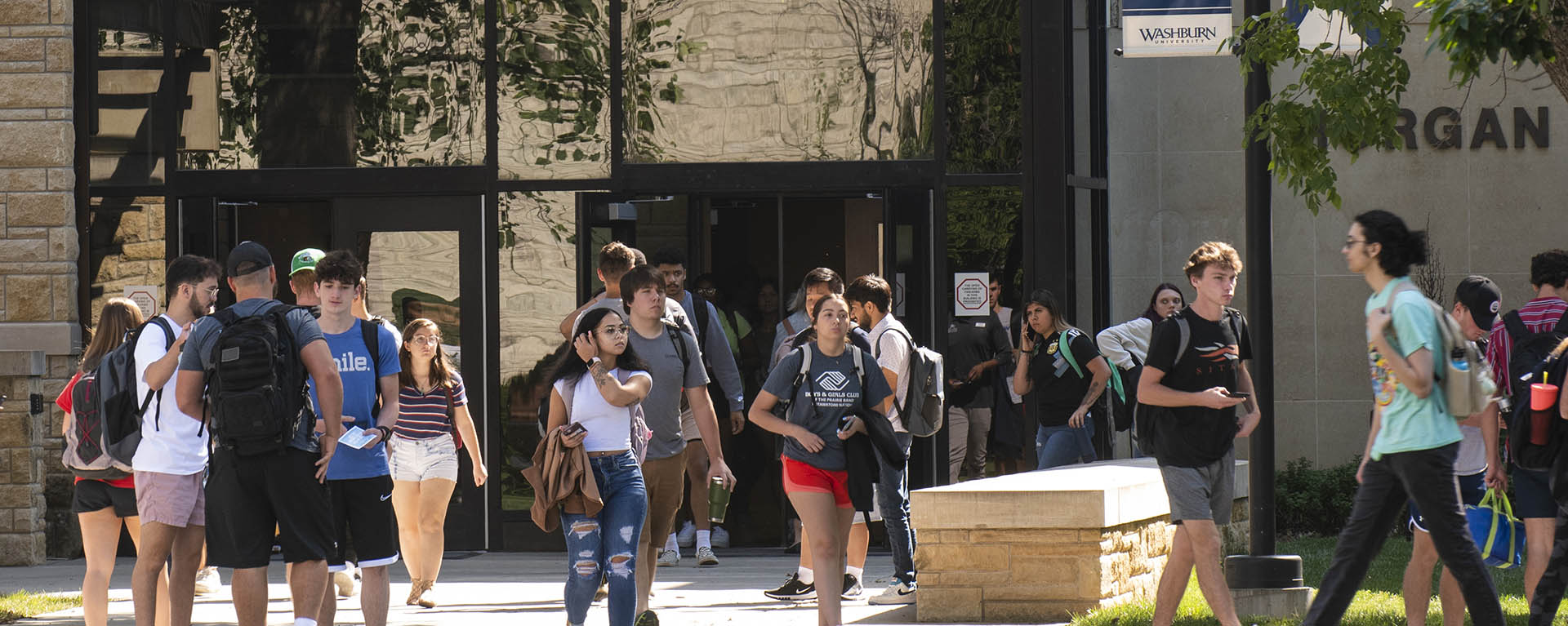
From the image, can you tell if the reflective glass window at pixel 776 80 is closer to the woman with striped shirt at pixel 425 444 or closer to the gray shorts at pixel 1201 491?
the woman with striped shirt at pixel 425 444

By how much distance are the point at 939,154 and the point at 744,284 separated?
1.63 meters

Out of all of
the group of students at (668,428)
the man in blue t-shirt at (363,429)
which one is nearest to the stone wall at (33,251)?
the group of students at (668,428)

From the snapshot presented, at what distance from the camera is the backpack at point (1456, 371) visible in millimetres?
6289

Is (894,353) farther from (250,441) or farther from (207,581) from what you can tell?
(207,581)

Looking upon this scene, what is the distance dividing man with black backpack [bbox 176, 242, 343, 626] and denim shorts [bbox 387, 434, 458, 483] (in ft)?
8.01

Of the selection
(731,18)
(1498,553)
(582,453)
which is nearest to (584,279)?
(731,18)

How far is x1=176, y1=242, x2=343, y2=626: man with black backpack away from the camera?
22.2ft

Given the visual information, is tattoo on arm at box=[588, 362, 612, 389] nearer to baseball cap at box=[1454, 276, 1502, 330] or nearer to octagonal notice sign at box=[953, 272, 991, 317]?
baseball cap at box=[1454, 276, 1502, 330]

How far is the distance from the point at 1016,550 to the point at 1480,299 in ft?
7.93

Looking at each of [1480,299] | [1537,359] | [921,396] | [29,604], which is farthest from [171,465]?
[1537,359]

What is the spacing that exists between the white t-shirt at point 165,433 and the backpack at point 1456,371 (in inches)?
185

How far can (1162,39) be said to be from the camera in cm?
1106

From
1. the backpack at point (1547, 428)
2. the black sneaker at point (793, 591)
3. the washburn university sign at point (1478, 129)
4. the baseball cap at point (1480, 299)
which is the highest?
the washburn university sign at point (1478, 129)

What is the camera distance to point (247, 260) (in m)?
7.03
